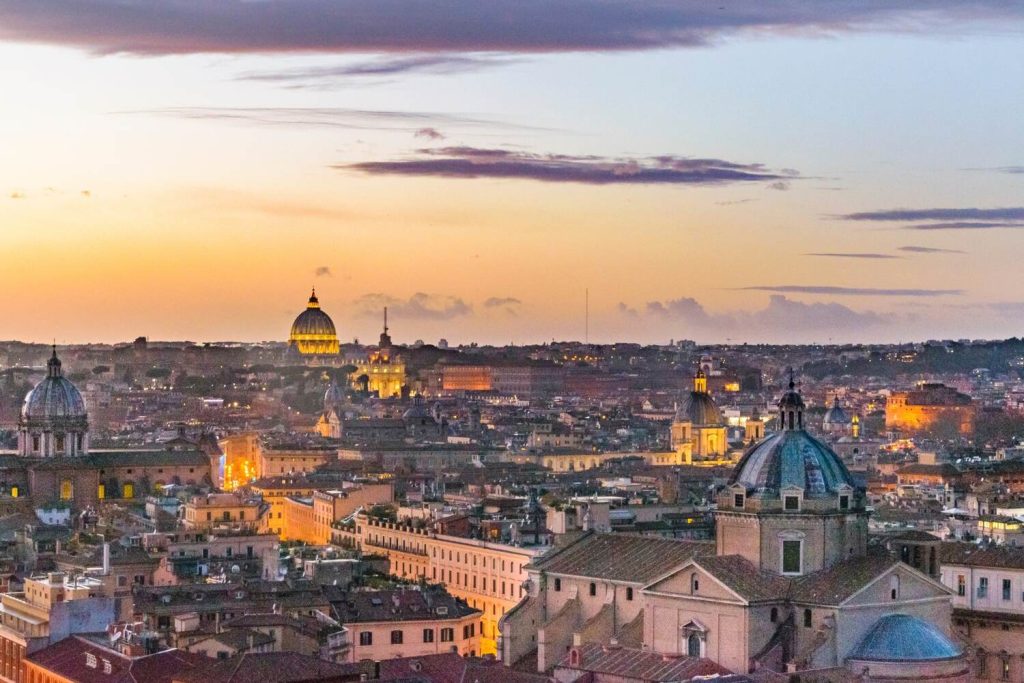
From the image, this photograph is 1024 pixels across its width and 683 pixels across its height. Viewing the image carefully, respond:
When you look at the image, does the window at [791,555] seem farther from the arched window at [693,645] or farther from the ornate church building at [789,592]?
the arched window at [693,645]

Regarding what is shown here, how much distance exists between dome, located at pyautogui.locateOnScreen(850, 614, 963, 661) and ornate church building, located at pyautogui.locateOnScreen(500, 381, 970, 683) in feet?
0.06

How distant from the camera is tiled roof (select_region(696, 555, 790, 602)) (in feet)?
162

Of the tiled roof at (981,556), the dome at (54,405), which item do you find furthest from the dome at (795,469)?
the dome at (54,405)

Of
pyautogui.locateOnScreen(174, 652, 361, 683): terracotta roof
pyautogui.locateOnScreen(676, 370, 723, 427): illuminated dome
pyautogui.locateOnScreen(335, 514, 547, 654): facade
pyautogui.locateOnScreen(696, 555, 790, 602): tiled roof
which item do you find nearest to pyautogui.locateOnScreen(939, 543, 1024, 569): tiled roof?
pyautogui.locateOnScreen(696, 555, 790, 602): tiled roof

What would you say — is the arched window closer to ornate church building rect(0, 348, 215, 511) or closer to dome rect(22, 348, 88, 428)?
ornate church building rect(0, 348, 215, 511)

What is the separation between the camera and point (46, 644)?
56688 millimetres

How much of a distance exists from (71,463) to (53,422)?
3829 mm

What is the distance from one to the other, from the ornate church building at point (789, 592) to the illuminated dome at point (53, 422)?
6388 cm

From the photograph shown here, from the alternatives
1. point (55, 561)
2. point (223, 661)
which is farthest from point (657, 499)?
point (223, 661)

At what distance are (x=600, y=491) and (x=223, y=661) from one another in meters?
48.5

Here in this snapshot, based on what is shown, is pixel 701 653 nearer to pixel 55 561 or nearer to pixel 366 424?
pixel 55 561

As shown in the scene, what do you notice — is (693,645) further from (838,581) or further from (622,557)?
(622,557)

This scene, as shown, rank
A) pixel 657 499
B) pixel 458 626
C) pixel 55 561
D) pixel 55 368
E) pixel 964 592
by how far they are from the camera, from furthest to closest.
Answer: pixel 55 368, pixel 657 499, pixel 55 561, pixel 458 626, pixel 964 592

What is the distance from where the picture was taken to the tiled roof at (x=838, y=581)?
49.0 m
